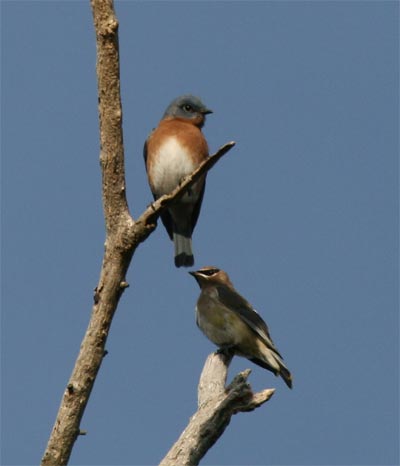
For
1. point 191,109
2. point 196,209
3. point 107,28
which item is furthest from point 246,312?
point 107,28

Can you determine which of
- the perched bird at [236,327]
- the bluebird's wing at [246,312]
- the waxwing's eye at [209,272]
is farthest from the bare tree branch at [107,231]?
the waxwing's eye at [209,272]

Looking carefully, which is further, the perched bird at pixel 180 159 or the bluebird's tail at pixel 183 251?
the bluebird's tail at pixel 183 251

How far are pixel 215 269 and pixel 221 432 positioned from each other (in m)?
4.61

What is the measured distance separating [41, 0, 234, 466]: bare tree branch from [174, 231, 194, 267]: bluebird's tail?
398 cm

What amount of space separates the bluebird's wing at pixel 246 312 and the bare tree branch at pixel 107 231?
330cm

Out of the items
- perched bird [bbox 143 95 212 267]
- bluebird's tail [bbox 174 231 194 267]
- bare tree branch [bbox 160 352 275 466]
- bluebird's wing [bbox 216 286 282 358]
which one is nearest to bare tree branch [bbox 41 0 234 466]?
bare tree branch [bbox 160 352 275 466]

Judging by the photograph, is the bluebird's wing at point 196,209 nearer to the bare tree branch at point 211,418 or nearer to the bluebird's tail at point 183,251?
the bluebird's tail at point 183,251

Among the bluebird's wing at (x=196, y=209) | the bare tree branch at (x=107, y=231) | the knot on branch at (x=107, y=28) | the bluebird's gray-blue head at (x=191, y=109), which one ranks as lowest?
the bare tree branch at (x=107, y=231)

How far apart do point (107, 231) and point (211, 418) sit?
5.22 feet

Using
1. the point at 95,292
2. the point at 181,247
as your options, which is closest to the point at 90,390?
the point at 95,292

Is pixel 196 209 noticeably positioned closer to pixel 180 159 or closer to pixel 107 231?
pixel 180 159

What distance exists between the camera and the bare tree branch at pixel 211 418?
21.1 feet

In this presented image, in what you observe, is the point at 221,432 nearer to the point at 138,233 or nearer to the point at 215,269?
the point at 138,233

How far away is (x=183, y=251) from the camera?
1079 centimetres
